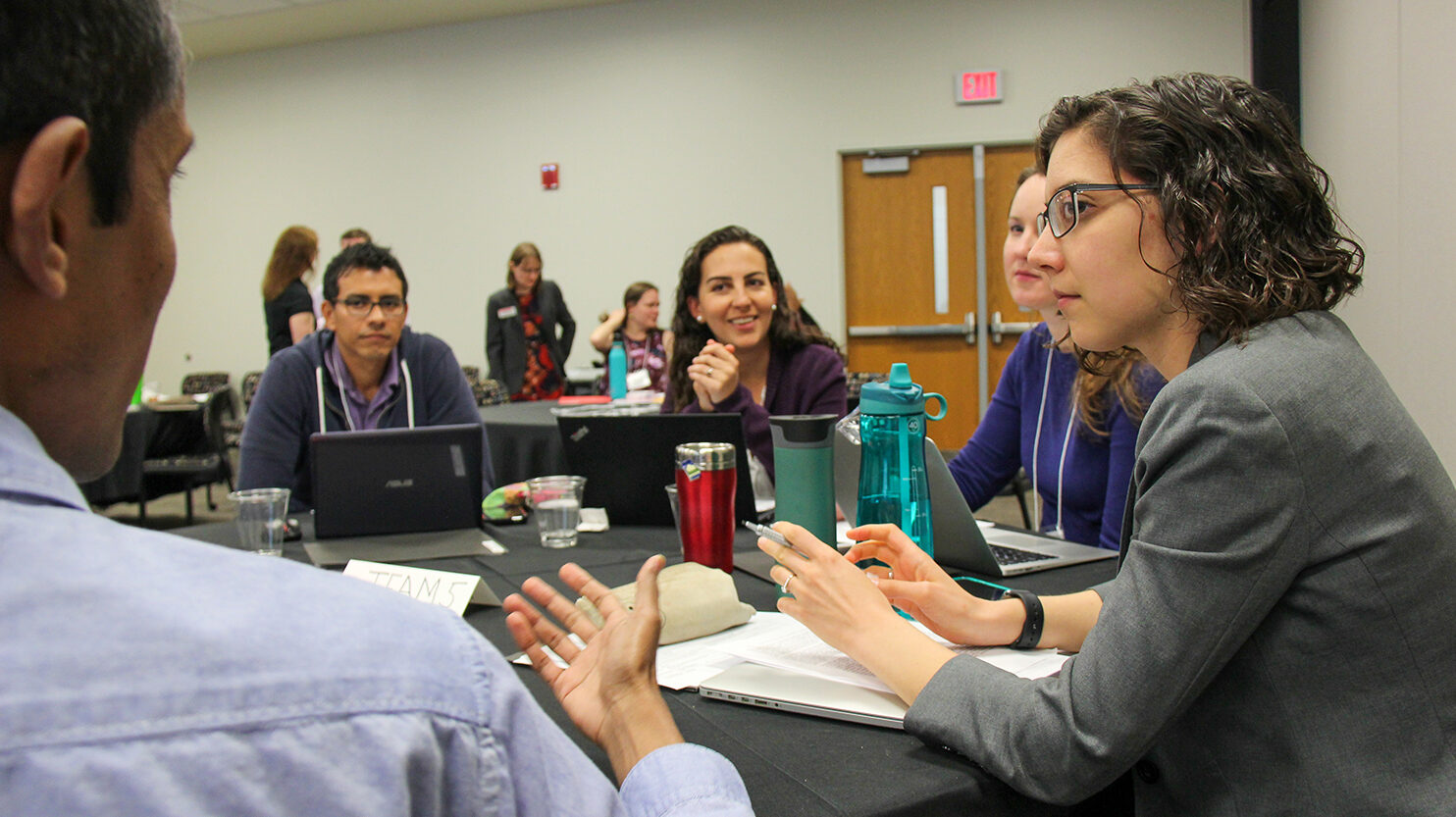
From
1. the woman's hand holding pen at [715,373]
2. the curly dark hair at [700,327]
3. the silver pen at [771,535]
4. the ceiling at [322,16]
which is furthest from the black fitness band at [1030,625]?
the ceiling at [322,16]

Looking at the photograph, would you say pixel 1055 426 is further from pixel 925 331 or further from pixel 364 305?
pixel 925 331

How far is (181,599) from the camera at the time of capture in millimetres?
406

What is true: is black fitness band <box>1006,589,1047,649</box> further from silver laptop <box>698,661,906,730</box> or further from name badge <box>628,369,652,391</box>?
name badge <box>628,369,652,391</box>

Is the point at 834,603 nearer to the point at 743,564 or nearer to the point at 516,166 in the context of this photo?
the point at 743,564

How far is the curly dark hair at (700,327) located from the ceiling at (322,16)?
16.0 ft

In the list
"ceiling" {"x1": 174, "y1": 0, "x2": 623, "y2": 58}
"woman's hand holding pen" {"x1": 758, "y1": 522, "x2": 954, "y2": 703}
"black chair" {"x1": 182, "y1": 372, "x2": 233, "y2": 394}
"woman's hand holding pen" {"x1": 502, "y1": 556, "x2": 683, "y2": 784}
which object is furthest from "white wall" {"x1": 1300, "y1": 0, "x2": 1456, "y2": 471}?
"black chair" {"x1": 182, "y1": 372, "x2": 233, "y2": 394}

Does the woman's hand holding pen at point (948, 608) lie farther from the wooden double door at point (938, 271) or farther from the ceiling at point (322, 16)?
the ceiling at point (322, 16)

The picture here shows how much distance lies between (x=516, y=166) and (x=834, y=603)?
6.87m

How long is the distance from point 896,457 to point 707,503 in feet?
1.10

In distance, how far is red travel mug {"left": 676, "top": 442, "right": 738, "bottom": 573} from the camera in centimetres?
154

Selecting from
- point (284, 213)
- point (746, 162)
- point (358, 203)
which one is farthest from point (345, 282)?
point (284, 213)

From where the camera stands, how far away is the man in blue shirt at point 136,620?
0.38 meters

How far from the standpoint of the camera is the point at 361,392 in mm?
2705

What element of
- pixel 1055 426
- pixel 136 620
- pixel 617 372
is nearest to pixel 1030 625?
pixel 136 620
